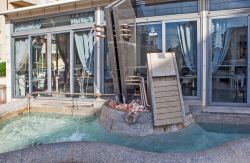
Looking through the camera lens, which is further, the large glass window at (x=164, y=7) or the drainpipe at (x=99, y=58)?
the drainpipe at (x=99, y=58)

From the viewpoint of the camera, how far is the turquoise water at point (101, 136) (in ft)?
15.4

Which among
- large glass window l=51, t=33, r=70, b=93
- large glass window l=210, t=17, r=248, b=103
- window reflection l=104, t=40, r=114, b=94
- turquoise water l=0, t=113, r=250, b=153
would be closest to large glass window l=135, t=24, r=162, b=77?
window reflection l=104, t=40, r=114, b=94

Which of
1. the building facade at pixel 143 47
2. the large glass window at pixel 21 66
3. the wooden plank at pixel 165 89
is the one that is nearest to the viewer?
the wooden plank at pixel 165 89

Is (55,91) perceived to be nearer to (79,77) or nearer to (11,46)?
(79,77)

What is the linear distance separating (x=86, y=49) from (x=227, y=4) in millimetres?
3920

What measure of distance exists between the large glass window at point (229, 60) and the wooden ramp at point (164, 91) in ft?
4.65

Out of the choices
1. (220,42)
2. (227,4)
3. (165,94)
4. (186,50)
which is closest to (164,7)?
(186,50)

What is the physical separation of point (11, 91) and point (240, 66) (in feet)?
23.7

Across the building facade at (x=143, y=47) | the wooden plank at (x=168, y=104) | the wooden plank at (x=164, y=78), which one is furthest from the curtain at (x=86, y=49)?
the wooden plank at (x=168, y=104)

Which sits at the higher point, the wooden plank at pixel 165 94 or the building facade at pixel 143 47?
the building facade at pixel 143 47

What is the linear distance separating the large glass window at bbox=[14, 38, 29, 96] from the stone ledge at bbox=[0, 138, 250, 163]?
23.1ft

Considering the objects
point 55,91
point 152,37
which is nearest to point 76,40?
point 55,91

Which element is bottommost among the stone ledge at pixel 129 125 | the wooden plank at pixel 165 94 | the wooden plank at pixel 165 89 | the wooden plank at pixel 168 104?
the stone ledge at pixel 129 125

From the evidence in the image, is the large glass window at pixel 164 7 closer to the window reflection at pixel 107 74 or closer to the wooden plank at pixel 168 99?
the window reflection at pixel 107 74
